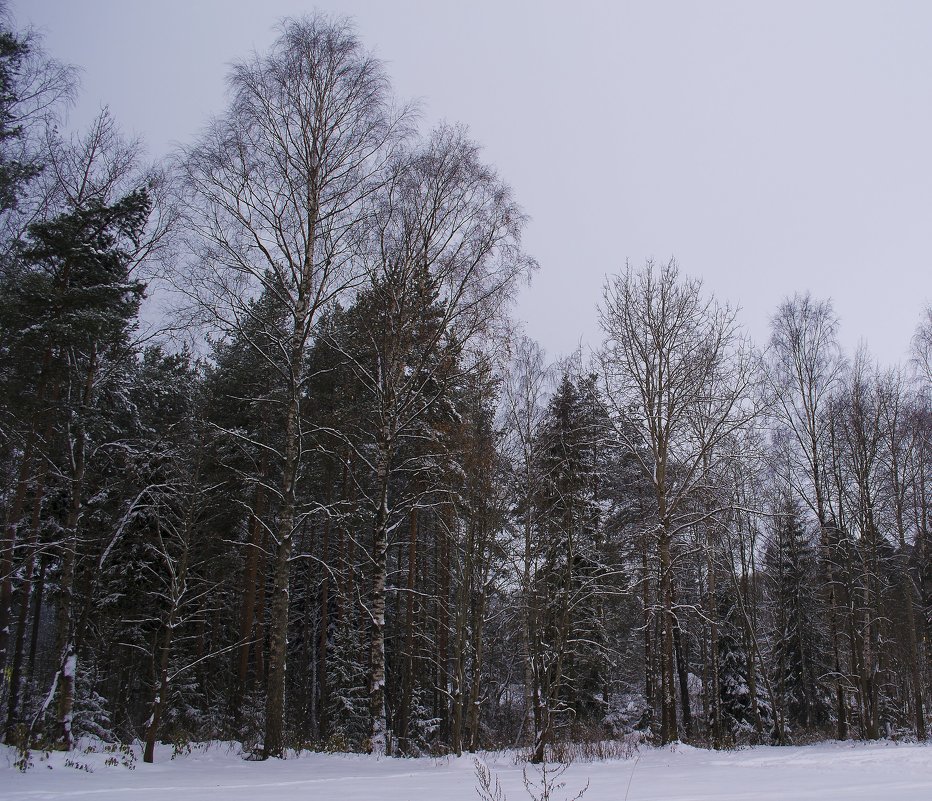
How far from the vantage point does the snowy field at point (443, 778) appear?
6605 millimetres

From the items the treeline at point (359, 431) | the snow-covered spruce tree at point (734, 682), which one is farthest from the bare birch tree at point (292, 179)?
the snow-covered spruce tree at point (734, 682)

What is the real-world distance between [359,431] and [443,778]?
36.4 ft

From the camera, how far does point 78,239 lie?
498 inches

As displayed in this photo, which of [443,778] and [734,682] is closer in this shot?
[443,778]

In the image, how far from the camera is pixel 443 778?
8.78 metres

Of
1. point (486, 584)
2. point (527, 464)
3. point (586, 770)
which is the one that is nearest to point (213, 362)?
point (527, 464)

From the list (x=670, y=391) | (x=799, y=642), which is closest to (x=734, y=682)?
(x=799, y=642)

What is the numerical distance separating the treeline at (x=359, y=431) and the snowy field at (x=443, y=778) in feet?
4.27

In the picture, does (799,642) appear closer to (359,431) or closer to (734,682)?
(734,682)

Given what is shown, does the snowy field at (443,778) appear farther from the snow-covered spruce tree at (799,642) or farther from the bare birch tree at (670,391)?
the snow-covered spruce tree at (799,642)

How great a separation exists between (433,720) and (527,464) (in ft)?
31.7

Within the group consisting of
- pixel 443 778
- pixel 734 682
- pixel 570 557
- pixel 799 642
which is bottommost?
pixel 734 682

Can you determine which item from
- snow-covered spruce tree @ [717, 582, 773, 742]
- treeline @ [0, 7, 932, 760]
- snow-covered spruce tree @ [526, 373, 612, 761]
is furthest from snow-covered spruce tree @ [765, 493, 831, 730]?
snow-covered spruce tree @ [526, 373, 612, 761]

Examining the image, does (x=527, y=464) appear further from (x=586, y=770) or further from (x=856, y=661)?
(x=856, y=661)
